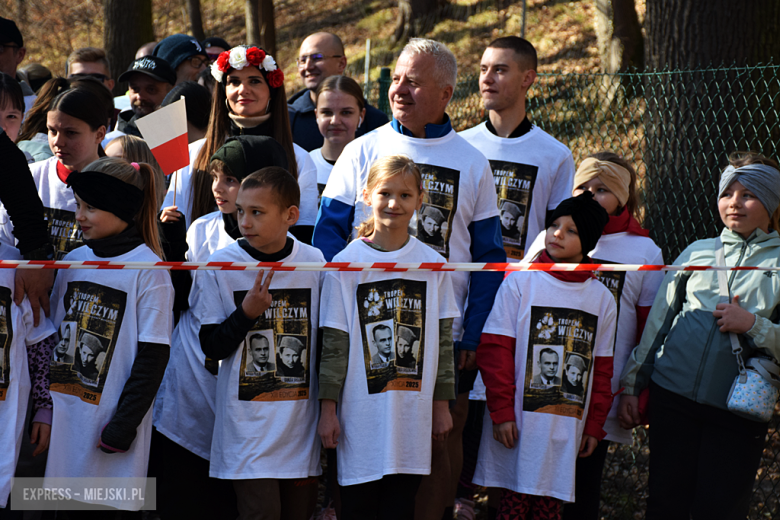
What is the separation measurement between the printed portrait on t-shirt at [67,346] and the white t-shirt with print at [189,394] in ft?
1.59

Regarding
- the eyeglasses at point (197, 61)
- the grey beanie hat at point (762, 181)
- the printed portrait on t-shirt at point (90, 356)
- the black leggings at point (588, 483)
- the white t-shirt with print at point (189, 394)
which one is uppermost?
the eyeglasses at point (197, 61)

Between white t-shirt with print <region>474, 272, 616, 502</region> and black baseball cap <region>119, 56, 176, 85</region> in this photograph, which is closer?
white t-shirt with print <region>474, 272, 616, 502</region>

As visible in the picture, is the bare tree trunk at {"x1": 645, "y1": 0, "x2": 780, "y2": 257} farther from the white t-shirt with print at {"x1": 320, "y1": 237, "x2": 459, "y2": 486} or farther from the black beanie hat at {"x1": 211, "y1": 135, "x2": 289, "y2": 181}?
the black beanie hat at {"x1": 211, "y1": 135, "x2": 289, "y2": 181}

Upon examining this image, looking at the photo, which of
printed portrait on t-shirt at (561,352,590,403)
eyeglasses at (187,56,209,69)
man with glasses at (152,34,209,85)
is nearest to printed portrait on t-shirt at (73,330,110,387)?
printed portrait on t-shirt at (561,352,590,403)

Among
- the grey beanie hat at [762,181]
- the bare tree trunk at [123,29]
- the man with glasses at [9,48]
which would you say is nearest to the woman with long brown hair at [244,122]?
the grey beanie hat at [762,181]

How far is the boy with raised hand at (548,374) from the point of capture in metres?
3.49

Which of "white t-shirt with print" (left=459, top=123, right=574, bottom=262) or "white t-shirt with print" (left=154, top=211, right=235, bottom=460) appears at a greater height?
"white t-shirt with print" (left=459, top=123, right=574, bottom=262)

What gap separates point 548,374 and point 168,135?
2147 millimetres

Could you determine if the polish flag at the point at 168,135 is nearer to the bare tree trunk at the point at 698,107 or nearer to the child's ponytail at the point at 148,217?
the child's ponytail at the point at 148,217

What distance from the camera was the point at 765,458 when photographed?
5.39m

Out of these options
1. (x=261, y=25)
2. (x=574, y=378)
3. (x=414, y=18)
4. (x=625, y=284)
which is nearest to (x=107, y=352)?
(x=574, y=378)

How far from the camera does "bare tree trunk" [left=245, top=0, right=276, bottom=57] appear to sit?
18.4m

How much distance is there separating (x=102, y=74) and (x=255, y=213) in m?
4.44

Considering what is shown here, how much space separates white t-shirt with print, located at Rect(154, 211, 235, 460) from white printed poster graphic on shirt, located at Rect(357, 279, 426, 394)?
0.74m
